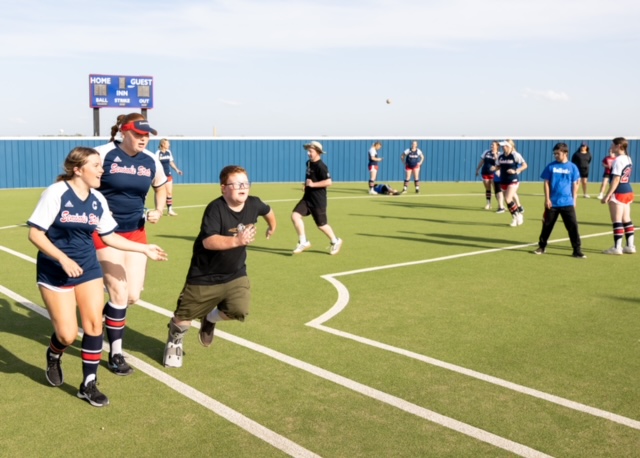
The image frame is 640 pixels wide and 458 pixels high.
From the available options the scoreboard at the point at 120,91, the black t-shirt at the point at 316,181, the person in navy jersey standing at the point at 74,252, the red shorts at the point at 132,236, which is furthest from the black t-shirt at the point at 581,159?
the scoreboard at the point at 120,91

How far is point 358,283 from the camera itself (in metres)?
10.4

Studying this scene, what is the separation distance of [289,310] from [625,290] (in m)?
4.95

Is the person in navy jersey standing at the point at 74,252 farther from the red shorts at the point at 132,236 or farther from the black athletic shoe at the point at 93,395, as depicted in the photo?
the red shorts at the point at 132,236

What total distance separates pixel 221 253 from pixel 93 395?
1587 mm

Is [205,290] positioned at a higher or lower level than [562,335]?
higher

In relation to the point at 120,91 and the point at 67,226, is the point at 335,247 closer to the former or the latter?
the point at 67,226

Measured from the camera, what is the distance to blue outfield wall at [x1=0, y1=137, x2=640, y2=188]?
31.7m

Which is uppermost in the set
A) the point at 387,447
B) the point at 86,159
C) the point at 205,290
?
the point at 86,159

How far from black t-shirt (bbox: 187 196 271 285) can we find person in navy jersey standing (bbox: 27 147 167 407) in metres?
0.59

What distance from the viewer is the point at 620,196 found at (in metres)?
13.0

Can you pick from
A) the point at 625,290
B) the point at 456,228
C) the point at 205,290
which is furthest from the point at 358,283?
the point at 456,228

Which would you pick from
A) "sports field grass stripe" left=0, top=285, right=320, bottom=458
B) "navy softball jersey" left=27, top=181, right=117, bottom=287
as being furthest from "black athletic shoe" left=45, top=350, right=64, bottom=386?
"navy softball jersey" left=27, top=181, right=117, bottom=287

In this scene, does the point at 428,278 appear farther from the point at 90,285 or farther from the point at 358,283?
the point at 90,285

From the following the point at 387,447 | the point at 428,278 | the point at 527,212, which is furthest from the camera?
the point at 527,212
